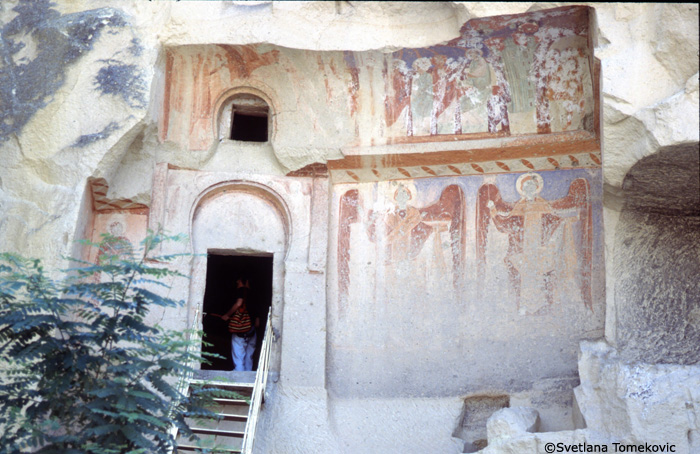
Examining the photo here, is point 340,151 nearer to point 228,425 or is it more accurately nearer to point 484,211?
point 484,211

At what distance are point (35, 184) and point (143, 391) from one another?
10.7ft

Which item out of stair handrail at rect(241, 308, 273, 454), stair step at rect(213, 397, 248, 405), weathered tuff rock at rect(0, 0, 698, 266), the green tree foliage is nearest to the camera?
the green tree foliage

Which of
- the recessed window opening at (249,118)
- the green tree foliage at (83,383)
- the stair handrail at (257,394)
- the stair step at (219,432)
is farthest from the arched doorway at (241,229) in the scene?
the green tree foliage at (83,383)

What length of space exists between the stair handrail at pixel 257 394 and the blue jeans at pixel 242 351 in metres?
0.82

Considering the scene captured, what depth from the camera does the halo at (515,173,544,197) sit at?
903 cm

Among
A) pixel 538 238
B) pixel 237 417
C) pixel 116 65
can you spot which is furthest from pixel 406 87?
pixel 237 417

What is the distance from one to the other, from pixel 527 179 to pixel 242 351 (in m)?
3.60

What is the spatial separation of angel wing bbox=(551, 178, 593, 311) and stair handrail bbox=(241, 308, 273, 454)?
320 cm

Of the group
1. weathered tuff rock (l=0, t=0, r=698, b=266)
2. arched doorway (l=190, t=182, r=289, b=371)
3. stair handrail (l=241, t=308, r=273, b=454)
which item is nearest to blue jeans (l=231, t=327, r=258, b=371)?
arched doorway (l=190, t=182, r=289, b=371)

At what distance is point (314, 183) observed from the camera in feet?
30.3

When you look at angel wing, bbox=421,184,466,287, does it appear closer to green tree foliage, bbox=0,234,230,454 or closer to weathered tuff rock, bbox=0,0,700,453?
weathered tuff rock, bbox=0,0,700,453

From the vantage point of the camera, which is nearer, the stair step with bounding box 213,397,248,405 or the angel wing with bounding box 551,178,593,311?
the stair step with bounding box 213,397,248,405

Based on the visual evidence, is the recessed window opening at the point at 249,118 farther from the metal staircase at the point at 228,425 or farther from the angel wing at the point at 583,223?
the angel wing at the point at 583,223

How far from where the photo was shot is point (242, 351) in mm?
9422
